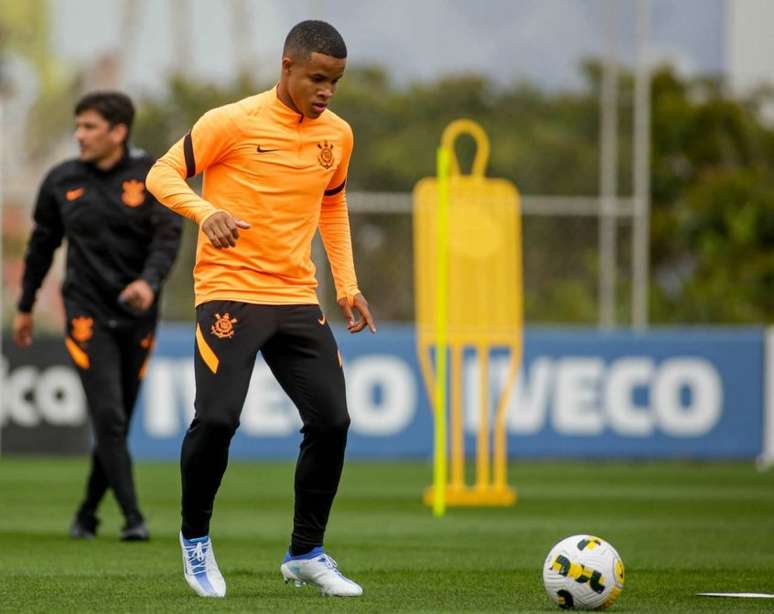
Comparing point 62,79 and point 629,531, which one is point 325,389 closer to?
point 629,531

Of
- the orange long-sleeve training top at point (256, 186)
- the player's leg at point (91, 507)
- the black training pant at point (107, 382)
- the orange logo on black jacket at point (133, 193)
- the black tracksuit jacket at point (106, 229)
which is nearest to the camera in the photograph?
the orange long-sleeve training top at point (256, 186)

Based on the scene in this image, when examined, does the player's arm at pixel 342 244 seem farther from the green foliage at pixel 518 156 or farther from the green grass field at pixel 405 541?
the green foliage at pixel 518 156

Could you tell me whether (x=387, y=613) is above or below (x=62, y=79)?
below

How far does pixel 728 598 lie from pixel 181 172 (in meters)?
2.56

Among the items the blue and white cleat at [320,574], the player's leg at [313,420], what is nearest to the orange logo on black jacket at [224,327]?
A: the player's leg at [313,420]

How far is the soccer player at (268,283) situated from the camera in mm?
6812

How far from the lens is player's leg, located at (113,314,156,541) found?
9.38 meters

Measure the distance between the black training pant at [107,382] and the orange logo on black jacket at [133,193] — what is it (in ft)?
1.94

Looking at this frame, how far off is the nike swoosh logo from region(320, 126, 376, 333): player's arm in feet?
7.65

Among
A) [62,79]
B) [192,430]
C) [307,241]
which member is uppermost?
[62,79]

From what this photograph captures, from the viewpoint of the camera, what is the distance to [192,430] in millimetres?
6824

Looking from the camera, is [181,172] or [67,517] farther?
[67,517]

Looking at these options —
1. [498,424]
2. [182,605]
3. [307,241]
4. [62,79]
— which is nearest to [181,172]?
[307,241]

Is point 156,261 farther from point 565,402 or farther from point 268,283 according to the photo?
point 565,402
